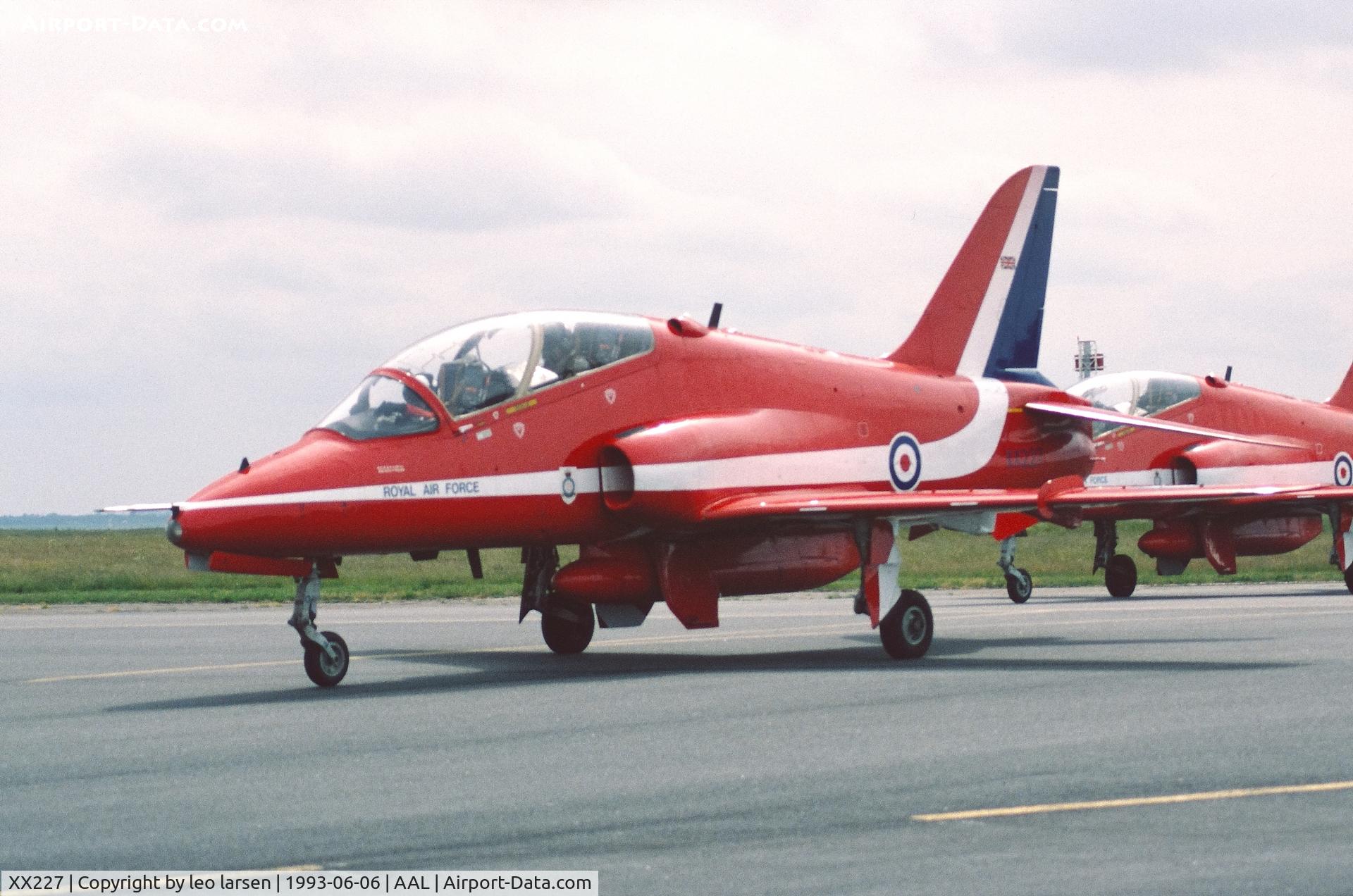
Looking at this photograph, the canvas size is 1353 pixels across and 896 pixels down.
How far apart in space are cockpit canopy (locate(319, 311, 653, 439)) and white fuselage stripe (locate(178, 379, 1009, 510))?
2.16ft

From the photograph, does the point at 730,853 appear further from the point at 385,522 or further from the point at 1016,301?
the point at 1016,301

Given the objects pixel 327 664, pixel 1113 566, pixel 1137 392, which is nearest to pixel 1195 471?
pixel 1137 392

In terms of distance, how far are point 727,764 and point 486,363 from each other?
7.39 metres

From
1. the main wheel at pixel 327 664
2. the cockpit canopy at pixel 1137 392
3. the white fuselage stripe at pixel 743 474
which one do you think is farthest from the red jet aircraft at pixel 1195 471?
the main wheel at pixel 327 664

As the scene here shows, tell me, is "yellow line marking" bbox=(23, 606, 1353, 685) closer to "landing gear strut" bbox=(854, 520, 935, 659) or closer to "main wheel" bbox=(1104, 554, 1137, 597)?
"landing gear strut" bbox=(854, 520, 935, 659)

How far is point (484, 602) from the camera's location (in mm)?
33688

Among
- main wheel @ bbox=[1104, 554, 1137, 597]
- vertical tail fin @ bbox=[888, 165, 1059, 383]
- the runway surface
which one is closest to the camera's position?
the runway surface

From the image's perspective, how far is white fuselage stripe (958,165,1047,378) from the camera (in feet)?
75.3

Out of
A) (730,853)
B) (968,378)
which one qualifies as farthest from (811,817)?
(968,378)

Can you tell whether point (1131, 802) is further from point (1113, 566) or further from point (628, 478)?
point (1113, 566)

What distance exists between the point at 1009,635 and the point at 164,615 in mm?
15303

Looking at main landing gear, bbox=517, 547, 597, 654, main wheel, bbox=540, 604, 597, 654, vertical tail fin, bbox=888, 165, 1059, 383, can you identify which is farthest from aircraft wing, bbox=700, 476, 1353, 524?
vertical tail fin, bbox=888, 165, 1059, 383

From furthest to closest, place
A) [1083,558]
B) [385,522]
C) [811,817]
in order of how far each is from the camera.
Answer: [1083,558], [385,522], [811,817]

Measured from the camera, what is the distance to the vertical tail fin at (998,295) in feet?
74.7
